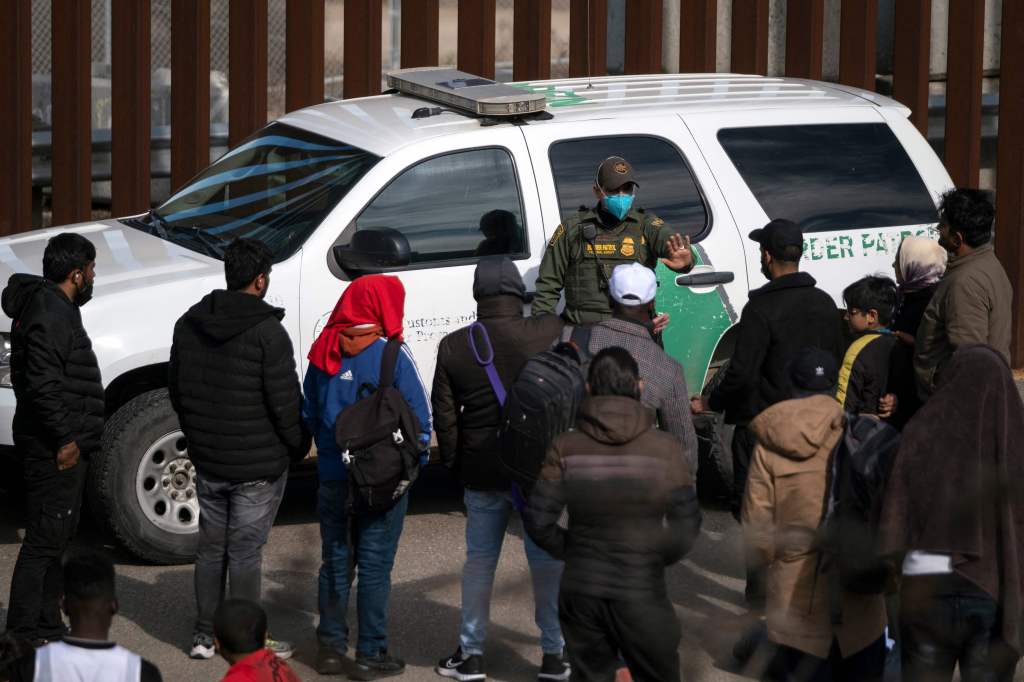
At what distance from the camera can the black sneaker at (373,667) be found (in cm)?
599

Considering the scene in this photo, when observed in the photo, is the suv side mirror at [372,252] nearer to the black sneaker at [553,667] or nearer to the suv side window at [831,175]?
the suv side window at [831,175]

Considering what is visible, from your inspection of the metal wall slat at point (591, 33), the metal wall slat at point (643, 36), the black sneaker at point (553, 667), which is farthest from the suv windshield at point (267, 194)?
the metal wall slat at point (643, 36)

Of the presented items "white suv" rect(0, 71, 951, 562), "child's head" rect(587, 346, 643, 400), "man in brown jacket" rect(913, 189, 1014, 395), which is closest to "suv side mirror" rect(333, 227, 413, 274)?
"white suv" rect(0, 71, 951, 562)

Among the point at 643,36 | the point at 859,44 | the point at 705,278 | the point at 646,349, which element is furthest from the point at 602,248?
the point at 859,44

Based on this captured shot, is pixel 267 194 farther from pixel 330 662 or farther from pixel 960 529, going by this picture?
pixel 960 529

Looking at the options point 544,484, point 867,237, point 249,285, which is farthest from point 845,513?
point 867,237

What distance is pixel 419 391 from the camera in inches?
235

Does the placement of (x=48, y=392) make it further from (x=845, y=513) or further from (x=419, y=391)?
(x=845, y=513)

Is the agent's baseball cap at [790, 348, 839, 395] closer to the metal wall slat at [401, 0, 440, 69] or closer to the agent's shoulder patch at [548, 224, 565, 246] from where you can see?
the agent's shoulder patch at [548, 224, 565, 246]

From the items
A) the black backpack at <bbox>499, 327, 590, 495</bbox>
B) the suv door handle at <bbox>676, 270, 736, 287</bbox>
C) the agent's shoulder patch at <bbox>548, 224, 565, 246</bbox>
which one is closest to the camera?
the black backpack at <bbox>499, 327, 590, 495</bbox>

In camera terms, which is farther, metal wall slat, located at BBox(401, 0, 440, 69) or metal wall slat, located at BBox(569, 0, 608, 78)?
metal wall slat, located at BBox(569, 0, 608, 78)

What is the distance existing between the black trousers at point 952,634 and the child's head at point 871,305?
6.11 feet

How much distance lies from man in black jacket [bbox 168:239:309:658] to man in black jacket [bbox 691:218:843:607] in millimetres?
1715

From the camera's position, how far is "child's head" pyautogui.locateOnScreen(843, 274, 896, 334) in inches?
252
